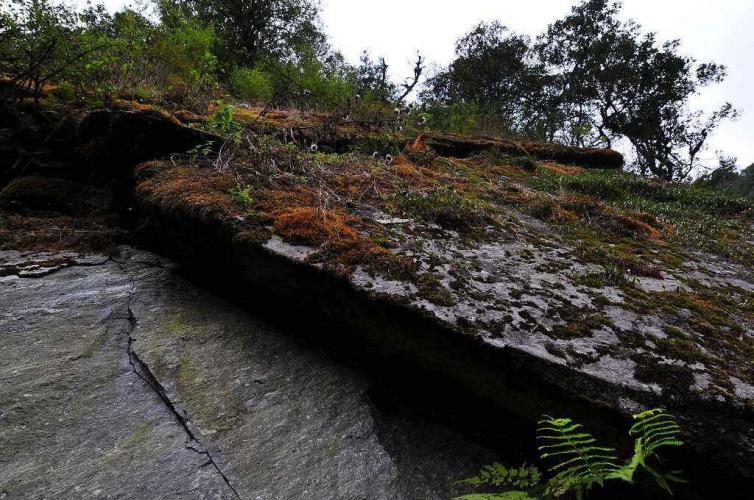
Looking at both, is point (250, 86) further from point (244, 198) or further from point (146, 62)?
point (244, 198)

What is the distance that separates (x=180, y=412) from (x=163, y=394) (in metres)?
0.16

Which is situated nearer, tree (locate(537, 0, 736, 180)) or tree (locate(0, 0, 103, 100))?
tree (locate(0, 0, 103, 100))

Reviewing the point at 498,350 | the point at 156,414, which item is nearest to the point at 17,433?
the point at 156,414

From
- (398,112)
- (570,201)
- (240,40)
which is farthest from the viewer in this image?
(240,40)

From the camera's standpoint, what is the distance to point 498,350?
1591 mm

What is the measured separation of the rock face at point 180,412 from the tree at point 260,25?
13786mm

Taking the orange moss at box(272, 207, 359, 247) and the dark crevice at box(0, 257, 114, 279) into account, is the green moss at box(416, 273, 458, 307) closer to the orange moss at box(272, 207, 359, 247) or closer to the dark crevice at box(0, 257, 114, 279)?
the orange moss at box(272, 207, 359, 247)

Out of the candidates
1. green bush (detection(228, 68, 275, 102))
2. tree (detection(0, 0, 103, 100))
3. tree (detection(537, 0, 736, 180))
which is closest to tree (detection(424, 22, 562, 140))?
tree (detection(537, 0, 736, 180))

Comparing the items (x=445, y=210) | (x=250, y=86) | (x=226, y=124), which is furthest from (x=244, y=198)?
(x=250, y=86)

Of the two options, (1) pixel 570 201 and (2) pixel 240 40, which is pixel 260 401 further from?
(2) pixel 240 40

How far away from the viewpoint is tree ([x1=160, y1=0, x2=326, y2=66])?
50.1ft

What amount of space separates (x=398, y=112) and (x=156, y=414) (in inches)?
208

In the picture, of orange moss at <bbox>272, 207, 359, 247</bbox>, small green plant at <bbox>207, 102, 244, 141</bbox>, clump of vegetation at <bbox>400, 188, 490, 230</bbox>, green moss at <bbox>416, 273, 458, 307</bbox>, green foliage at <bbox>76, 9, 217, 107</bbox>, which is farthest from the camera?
green foliage at <bbox>76, 9, 217, 107</bbox>

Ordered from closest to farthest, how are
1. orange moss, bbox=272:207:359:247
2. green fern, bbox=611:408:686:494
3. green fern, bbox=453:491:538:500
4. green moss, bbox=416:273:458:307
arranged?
green fern, bbox=611:408:686:494 < green fern, bbox=453:491:538:500 < green moss, bbox=416:273:458:307 < orange moss, bbox=272:207:359:247
